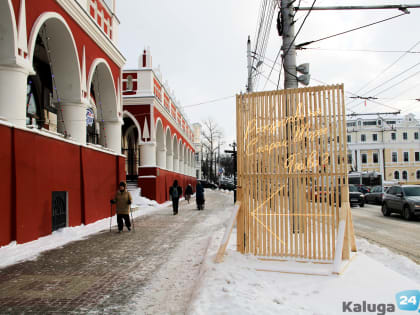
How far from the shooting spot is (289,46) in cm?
953

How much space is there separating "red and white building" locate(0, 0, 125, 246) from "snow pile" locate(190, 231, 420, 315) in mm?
5387

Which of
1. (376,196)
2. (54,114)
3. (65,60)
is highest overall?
(65,60)

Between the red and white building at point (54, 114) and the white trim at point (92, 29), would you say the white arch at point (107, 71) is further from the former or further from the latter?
the white trim at point (92, 29)

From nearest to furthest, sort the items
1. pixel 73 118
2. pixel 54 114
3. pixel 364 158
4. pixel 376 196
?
1. pixel 73 118
2. pixel 54 114
3. pixel 376 196
4. pixel 364 158

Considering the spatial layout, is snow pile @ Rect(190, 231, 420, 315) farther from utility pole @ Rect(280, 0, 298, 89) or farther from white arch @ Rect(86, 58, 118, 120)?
white arch @ Rect(86, 58, 118, 120)

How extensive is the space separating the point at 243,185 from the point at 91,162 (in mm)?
8374

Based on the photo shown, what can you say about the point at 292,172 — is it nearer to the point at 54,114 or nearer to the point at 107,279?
the point at 107,279

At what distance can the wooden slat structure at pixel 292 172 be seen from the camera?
6383mm

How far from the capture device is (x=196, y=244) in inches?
357

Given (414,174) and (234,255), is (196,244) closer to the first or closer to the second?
(234,255)

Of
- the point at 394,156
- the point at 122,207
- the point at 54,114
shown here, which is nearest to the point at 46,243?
the point at 122,207

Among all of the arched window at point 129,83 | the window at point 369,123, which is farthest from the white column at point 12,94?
the window at point 369,123

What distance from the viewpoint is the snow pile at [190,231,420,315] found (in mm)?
4195

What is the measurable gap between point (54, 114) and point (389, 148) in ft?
204
